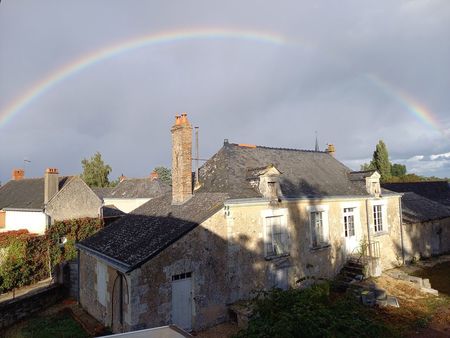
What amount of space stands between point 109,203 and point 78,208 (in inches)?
675

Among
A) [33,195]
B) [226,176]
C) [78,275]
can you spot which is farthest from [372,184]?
[33,195]

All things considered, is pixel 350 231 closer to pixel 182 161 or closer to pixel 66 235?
pixel 182 161

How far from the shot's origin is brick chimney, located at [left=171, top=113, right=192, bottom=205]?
14.1 meters

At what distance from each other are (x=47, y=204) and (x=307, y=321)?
21.0 m

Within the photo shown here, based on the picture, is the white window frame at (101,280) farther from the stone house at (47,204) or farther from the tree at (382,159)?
the tree at (382,159)

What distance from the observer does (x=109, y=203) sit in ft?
133

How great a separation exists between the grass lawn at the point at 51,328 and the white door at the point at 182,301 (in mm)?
3347

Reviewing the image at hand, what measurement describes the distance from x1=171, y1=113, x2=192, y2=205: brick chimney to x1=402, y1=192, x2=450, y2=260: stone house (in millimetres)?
13979

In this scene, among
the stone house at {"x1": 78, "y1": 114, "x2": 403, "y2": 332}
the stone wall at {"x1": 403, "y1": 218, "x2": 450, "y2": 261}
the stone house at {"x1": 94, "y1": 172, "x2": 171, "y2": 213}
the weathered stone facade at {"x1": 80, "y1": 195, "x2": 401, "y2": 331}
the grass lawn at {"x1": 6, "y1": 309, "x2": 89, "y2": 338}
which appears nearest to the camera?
the weathered stone facade at {"x1": 80, "y1": 195, "x2": 401, "y2": 331}

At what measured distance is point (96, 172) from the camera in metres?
57.6

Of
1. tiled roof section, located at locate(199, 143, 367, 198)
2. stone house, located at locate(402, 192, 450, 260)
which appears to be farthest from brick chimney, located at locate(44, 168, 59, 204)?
stone house, located at locate(402, 192, 450, 260)

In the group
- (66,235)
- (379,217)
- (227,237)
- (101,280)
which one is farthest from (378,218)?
(66,235)

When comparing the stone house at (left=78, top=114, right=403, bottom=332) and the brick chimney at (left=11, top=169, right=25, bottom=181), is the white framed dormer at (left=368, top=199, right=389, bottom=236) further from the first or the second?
the brick chimney at (left=11, top=169, right=25, bottom=181)

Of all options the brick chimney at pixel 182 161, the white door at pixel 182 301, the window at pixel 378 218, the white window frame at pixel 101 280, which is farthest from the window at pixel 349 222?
the white window frame at pixel 101 280
